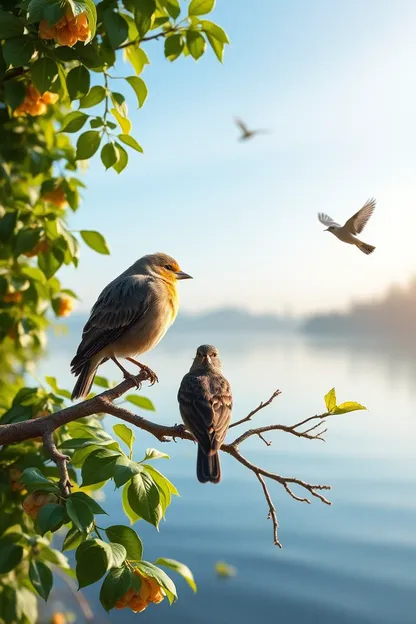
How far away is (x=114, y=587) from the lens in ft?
6.98

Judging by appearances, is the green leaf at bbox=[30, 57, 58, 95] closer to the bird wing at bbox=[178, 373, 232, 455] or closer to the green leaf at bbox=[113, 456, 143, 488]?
the bird wing at bbox=[178, 373, 232, 455]

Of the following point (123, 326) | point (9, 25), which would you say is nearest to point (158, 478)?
point (123, 326)

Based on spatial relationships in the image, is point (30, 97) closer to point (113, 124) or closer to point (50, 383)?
point (113, 124)

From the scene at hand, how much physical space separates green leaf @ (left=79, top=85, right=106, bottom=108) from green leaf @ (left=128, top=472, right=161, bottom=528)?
167 centimetres

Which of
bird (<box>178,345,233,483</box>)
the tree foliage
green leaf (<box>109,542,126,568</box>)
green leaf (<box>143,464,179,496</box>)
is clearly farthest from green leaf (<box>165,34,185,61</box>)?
green leaf (<box>109,542,126,568</box>)

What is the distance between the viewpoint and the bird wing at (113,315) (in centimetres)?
371

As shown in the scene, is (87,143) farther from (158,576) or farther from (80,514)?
(158,576)

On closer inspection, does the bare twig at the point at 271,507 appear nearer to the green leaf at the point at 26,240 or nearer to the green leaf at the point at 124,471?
the green leaf at the point at 124,471

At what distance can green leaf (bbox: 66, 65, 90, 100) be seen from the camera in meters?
2.97

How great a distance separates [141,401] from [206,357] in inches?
17.5

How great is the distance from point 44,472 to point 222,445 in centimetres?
92

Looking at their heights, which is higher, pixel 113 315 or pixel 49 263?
pixel 49 263

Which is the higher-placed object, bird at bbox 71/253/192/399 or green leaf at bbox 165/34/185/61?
green leaf at bbox 165/34/185/61

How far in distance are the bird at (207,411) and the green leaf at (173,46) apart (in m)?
1.47
